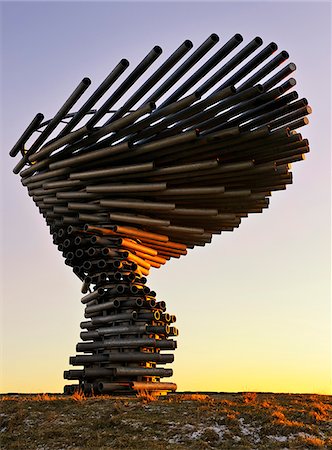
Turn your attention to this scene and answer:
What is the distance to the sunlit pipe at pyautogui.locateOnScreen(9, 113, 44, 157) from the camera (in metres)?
17.5

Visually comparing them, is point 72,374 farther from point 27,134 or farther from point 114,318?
point 27,134

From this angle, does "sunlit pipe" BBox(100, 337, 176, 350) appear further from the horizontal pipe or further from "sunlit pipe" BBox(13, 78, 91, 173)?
"sunlit pipe" BBox(13, 78, 91, 173)

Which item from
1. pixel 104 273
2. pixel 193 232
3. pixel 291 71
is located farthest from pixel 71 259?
pixel 291 71

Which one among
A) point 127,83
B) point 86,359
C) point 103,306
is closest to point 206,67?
point 127,83

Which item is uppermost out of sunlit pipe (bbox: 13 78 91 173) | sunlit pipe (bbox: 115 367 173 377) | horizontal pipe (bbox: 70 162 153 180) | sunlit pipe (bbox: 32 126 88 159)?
sunlit pipe (bbox: 13 78 91 173)

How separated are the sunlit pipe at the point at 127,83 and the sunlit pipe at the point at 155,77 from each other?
27 cm

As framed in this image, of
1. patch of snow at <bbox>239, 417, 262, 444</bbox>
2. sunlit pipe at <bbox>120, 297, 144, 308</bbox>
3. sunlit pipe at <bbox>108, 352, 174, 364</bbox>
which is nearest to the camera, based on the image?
patch of snow at <bbox>239, 417, 262, 444</bbox>

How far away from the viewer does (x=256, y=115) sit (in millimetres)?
16031

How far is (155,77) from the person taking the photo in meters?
15.1

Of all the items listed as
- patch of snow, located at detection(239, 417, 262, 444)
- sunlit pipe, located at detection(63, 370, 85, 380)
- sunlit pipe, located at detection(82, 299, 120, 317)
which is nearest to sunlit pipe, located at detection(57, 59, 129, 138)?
sunlit pipe, located at detection(82, 299, 120, 317)

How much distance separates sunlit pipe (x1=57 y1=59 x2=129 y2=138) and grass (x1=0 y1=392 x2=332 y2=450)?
6.79 meters

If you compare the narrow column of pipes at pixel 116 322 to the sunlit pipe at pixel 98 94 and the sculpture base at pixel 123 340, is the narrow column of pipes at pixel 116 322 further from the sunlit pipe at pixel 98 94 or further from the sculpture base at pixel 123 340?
the sunlit pipe at pixel 98 94

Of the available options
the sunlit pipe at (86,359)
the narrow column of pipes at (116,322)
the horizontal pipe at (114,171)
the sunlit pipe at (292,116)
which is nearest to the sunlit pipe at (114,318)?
the narrow column of pipes at (116,322)

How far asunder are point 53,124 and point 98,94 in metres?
1.75
